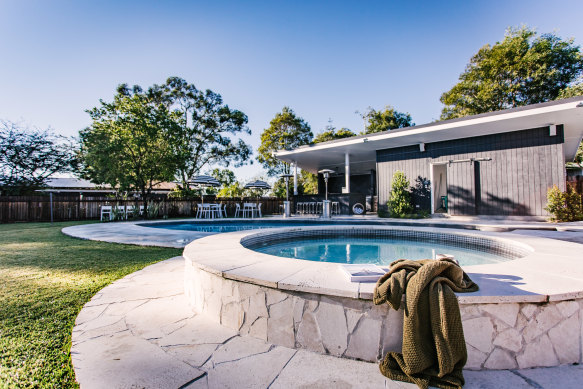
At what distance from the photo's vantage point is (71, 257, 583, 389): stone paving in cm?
129

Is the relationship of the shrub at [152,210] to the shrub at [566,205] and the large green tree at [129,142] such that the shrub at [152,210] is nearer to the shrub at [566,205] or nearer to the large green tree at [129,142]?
the large green tree at [129,142]

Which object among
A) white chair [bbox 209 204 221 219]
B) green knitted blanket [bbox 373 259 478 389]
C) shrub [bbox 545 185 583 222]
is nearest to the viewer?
green knitted blanket [bbox 373 259 478 389]

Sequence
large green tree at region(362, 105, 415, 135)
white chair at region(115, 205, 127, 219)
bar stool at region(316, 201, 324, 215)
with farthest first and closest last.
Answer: large green tree at region(362, 105, 415, 135) → bar stool at region(316, 201, 324, 215) → white chair at region(115, 205, 127, 219)

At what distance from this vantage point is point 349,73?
1529 centimetres

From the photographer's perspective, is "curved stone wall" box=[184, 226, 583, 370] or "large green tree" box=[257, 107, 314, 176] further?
"large green tree" box=[257, 107, 314, 176]

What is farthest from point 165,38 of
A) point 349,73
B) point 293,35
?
point 349,73

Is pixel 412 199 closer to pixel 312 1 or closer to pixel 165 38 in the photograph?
pixel 312 1

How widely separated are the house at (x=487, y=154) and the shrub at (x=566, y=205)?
2.27 feet

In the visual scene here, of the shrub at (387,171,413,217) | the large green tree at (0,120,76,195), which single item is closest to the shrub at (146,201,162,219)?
the large green tree at (0,120,76,195)

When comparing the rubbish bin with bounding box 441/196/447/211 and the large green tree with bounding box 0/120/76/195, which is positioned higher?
the large green tree with bounding box 0/120/76/195

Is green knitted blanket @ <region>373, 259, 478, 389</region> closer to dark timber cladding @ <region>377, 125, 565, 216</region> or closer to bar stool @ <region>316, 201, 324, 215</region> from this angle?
dark timber cladding @ <region>377, 125, 565, 216</region>

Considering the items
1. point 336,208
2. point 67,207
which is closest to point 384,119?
point 336,208

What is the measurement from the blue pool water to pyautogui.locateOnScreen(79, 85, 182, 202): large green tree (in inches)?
377

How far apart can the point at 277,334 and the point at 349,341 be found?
0.45m
